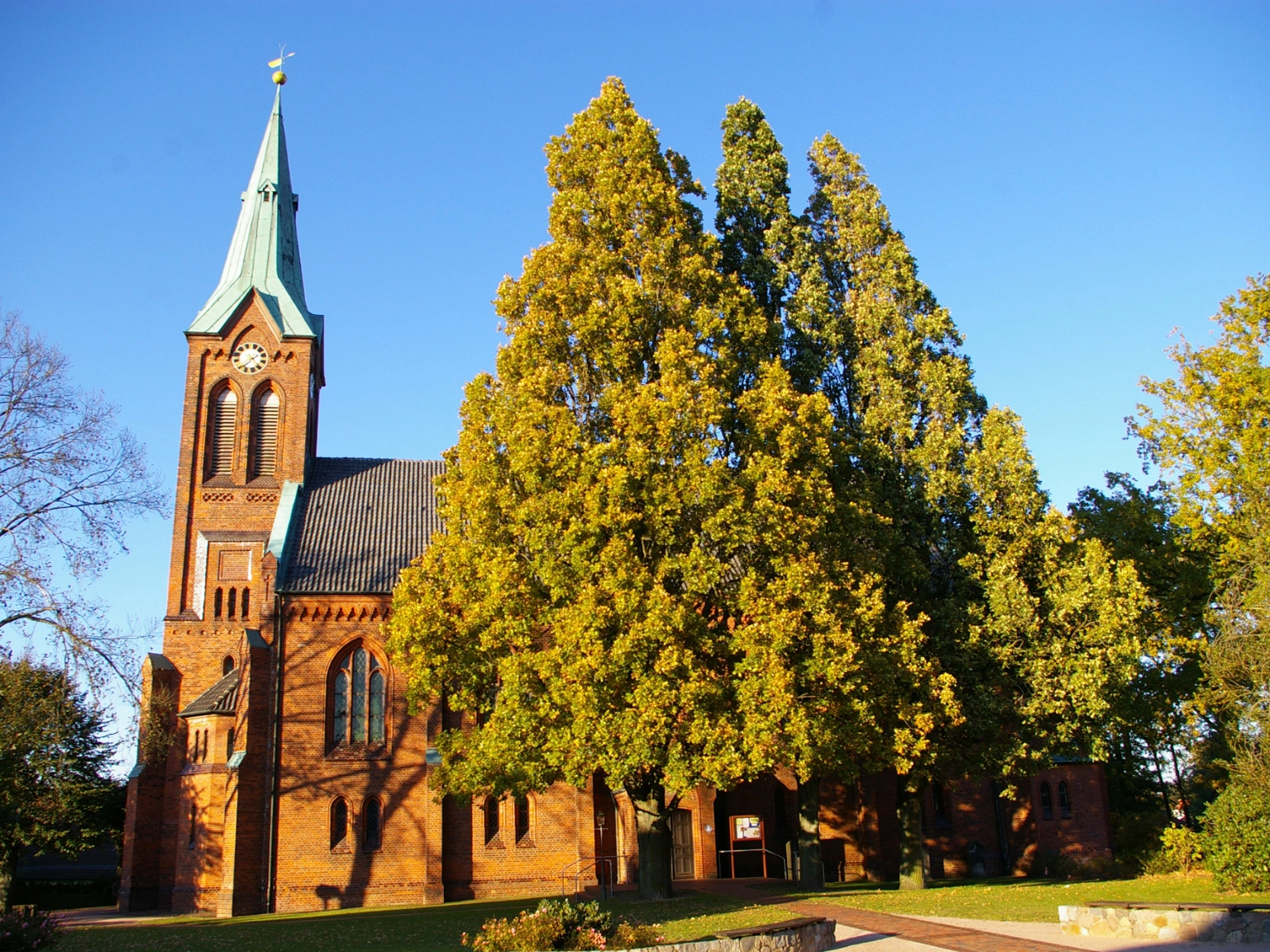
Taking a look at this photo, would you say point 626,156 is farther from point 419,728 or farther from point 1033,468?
point 419,728

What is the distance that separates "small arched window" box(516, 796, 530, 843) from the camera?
2930cm

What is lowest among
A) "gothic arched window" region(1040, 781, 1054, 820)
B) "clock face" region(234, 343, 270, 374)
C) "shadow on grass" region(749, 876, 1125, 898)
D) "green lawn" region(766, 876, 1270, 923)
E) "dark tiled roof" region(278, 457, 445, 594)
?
"shadow on grass" region(749, 876, 1125, 898)

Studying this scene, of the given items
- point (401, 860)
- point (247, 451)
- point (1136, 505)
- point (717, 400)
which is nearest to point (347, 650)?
point (401, 860)

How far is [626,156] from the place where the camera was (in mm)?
23828

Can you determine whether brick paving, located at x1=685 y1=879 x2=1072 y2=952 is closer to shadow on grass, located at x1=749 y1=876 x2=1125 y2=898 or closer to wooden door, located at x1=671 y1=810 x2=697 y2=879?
shadow on grass, located at x1=749 y1=876 x2=1125 y2=898

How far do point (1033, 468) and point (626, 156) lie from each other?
1235 cm

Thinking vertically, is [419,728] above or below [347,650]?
below

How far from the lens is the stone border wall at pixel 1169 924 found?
14820 millimetres

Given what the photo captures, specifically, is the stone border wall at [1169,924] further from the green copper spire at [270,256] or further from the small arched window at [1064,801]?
the green copper spire at [270,256]

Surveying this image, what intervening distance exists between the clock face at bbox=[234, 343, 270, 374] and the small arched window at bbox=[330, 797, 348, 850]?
49.3ft

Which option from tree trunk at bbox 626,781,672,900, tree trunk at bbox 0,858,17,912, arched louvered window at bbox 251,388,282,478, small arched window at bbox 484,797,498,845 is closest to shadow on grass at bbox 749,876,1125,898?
tree trunk at bbox 626,781,672,900

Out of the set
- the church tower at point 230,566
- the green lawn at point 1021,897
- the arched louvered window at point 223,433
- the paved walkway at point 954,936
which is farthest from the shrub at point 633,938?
the arched louvered window at point 223,433

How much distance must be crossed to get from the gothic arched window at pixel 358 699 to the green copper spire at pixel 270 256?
39.4 feet

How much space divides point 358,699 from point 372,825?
3613 millimetres
